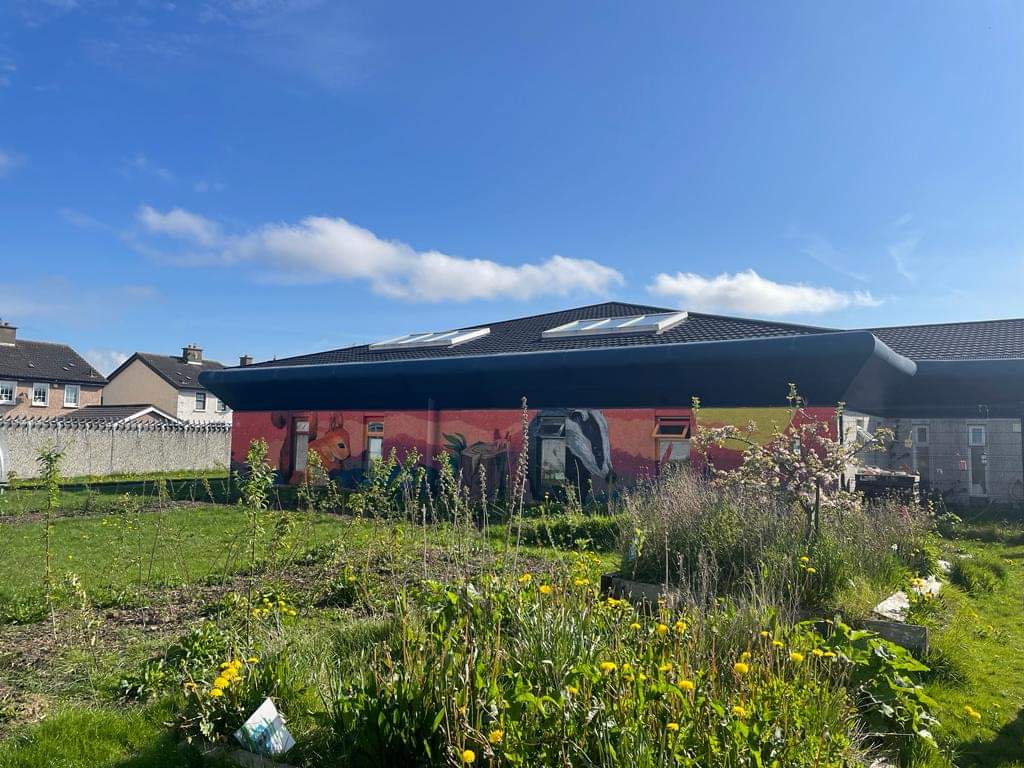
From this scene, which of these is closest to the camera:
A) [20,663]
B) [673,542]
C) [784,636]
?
[784,636]

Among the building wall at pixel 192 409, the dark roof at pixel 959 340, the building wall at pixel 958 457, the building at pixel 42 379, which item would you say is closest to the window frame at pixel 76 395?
the building at pixel 42 379

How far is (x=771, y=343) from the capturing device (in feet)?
48.1

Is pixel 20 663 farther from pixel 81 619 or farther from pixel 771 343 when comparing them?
pixel 771 343

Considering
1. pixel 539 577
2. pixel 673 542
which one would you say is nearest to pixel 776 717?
pixel 539 577

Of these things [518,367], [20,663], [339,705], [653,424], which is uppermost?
[518,367]

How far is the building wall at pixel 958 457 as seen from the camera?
18781mm

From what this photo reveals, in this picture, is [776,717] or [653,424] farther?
[653,424]

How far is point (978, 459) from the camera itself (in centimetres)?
1933

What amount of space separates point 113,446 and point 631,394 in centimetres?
2297

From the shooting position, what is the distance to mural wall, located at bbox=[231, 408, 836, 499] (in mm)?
16594

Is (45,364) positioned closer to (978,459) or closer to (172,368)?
(172,368)

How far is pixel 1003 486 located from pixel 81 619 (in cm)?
2098

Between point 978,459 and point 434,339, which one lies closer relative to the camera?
point 978,459

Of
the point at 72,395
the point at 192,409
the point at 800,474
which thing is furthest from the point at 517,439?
the point at 72,395
